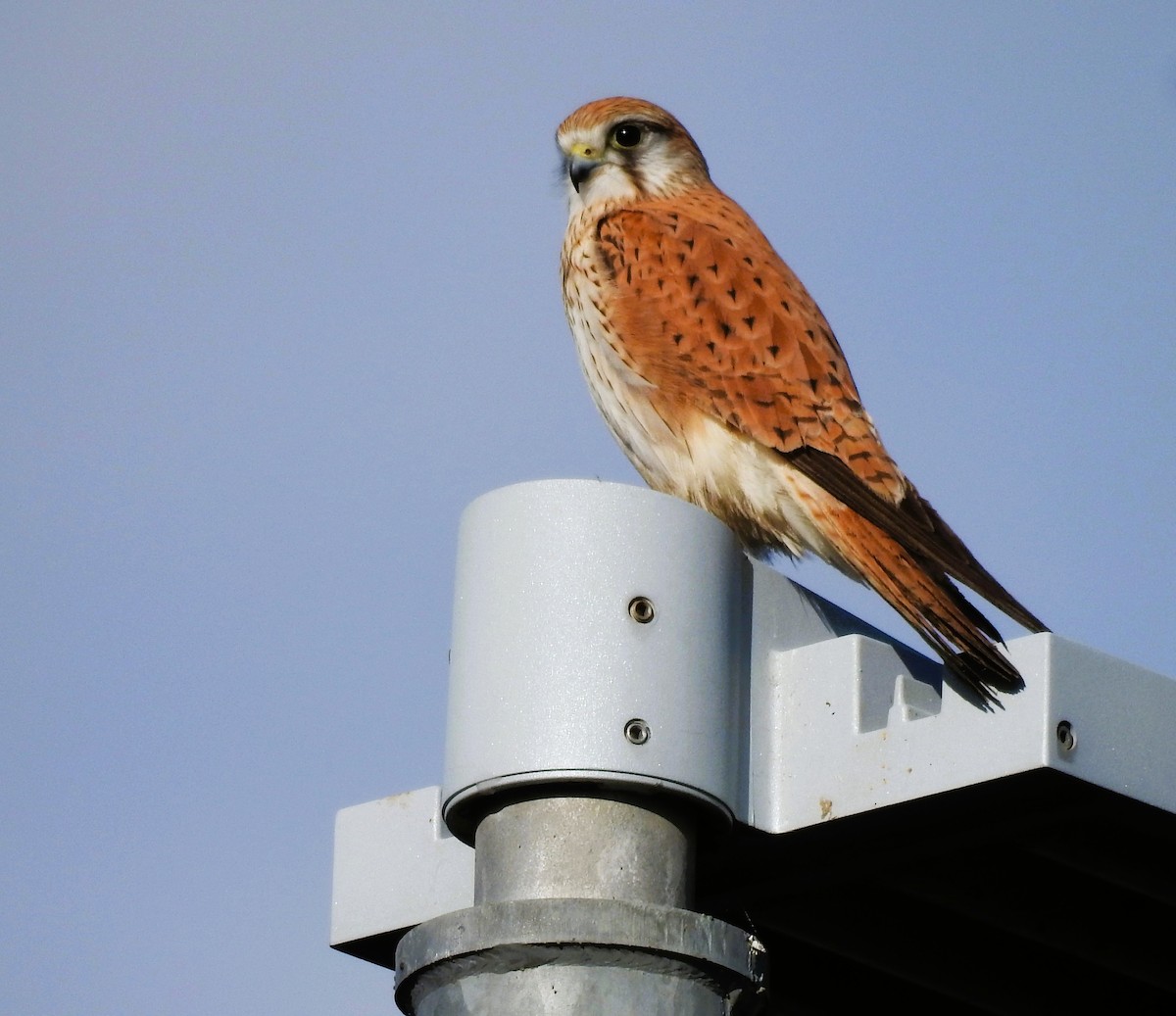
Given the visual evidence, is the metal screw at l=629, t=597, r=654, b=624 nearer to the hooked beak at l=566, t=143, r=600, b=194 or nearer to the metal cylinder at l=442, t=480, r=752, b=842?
the metal cylinder at l=442, t=480, r=752, b=842

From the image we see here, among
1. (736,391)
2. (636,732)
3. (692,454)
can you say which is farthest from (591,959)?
(736,391)

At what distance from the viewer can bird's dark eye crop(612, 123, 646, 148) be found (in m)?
5.77

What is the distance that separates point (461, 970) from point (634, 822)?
0.88 ft

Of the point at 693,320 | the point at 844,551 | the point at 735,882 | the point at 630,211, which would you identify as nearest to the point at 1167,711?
the point at 735,882

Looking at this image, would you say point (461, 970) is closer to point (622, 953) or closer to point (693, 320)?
point (622, 953)

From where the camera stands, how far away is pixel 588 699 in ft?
7.11

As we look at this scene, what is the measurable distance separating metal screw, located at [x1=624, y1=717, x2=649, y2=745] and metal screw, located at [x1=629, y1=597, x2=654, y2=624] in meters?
0.13

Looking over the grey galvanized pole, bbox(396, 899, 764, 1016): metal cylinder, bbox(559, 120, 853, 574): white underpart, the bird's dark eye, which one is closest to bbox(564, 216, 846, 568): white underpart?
bbox(559, 120, 853, 574): white underpart

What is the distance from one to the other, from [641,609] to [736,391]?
222 centimetres

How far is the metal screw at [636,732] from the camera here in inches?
84.4

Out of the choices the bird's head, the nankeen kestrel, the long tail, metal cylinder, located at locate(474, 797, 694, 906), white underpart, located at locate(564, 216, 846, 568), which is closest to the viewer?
metal cylinder, located at locate(474, 797, 694, 906)

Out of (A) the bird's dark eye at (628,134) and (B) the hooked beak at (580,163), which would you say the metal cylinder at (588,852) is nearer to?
(B) the hooked beak at (580,163)

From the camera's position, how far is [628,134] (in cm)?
579

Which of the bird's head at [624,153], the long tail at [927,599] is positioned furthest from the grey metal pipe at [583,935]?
the bird's head at [624,153]
